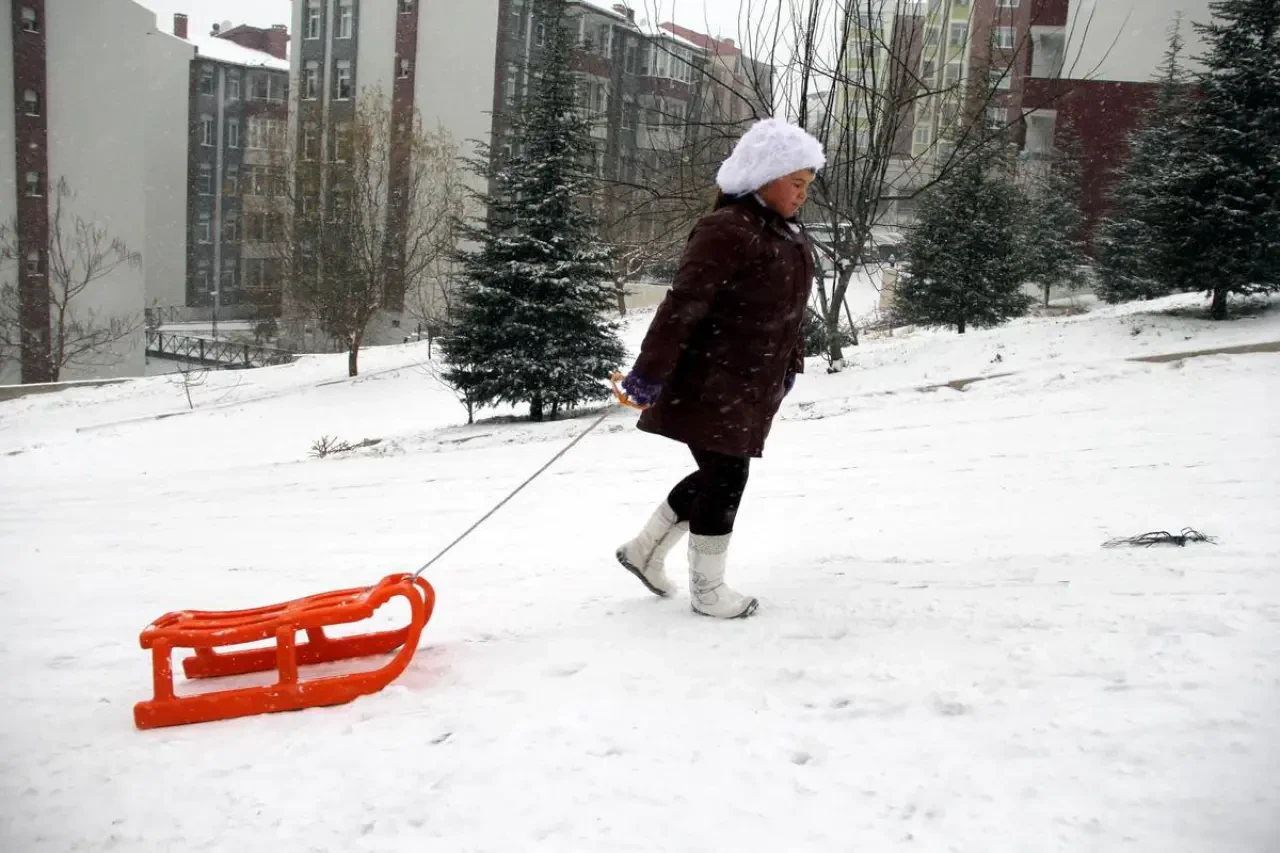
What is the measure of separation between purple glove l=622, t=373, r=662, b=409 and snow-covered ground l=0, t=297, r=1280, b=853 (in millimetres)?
825

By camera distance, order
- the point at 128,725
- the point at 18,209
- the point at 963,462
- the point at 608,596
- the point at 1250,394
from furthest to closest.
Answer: the point at 18,209, the point at 1250,394, the point at 963,462, the point at 608,596, the point at 128,725

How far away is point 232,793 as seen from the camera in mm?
2348

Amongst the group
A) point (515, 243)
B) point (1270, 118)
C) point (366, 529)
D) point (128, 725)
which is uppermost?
point (1270, 118)

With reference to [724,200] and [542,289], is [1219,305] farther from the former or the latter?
[724,200]

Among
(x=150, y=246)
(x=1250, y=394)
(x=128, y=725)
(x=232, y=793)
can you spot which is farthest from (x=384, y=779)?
(x=150, y=246)

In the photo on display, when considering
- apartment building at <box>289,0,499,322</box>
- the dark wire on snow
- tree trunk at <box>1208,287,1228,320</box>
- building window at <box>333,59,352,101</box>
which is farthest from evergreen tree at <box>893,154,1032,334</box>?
building window at <box>333,59,352,101</box>

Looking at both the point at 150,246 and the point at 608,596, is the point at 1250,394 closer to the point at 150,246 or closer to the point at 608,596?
the point at 608,596

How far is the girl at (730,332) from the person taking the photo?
317cm

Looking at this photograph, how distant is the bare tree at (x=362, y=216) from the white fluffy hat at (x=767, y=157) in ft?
78.5

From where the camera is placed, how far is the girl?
3172 mm

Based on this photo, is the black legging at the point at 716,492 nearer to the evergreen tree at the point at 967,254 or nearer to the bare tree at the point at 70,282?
the evergreen tree at the point at 967,254

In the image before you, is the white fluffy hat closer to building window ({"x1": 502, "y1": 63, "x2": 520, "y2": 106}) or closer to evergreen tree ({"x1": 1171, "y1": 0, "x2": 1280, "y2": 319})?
evergreen tree ({"x1": 1171, "y1": 0, "x2": 1280, "y2": 319})

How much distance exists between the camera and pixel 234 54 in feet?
164

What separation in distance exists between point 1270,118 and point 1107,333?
4045 millimetres
